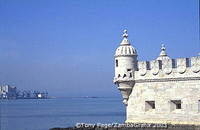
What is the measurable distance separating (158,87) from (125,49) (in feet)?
12.1

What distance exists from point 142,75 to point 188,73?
3876mm

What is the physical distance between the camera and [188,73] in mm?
30047

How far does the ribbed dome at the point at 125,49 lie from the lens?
3359cm

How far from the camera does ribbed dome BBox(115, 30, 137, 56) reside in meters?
33.6

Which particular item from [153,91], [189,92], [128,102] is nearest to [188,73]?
[189,92]

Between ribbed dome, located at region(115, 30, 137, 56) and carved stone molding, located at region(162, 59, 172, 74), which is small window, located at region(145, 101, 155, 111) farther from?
ribbed dome, located at region(115, 30, 137, 56)

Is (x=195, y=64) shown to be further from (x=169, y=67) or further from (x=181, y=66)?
(x=169, y=67)

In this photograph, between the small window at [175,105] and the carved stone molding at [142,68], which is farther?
the carved stone molding at [142,68]

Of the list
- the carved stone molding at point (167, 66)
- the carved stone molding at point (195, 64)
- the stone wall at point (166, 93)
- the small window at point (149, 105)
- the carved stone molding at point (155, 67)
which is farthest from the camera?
the small window at point (149, 105)

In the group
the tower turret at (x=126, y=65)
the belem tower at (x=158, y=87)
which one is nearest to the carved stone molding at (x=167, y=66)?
the belem tower at (x=158, y=87)

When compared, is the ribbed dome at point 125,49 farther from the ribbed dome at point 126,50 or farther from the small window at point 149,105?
the small window at point 149,105

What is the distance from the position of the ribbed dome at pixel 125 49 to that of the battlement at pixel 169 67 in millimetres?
1051

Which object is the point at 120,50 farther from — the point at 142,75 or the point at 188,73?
the point at 188,73

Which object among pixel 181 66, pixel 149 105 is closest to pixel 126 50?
pixel 149 105
